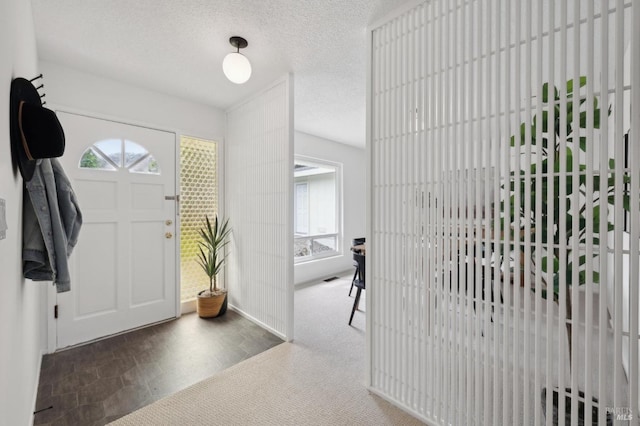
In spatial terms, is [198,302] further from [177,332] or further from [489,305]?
[489,305]

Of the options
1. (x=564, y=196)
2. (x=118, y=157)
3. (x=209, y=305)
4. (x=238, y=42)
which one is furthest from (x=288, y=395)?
(x=118, y=157)

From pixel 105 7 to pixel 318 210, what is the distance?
4.20 meters

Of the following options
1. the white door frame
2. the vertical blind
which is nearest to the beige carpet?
the vertical blind

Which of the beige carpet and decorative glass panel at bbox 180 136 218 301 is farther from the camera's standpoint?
decorative glass panel at bbox 180 136 218 301

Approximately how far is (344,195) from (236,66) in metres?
Answer: 3.66

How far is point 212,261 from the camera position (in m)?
3.32

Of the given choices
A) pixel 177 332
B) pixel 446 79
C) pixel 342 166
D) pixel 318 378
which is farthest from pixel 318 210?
pixel 446 79

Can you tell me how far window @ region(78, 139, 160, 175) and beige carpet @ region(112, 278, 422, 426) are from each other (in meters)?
2.06

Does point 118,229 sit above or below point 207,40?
below

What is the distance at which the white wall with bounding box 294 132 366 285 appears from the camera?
4.73m

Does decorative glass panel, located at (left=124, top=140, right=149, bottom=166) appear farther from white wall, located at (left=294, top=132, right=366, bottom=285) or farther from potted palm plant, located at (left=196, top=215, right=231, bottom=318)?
white wall, located at (left=294, top=132, right=366, bottom=285)

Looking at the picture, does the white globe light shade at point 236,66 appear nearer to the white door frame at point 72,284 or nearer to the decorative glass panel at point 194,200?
the white door frame at point 72,284

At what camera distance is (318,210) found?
5.57 metres

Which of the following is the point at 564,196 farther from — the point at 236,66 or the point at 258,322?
the point at 258,322
